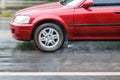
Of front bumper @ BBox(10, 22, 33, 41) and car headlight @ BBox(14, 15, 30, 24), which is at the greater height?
car headlight @ BBox(14, 15, 30, 24)

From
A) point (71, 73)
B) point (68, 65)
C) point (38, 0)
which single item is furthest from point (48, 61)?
point (38, 0)

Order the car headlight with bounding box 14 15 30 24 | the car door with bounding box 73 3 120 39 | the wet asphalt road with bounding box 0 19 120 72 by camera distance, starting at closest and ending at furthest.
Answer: the wet asphalt road with bounding box 0 19 120 72, the car door with bounding box 73 3 120 39, the car headlight with bounding box 14 15 30 24

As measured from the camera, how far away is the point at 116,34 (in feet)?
31.6

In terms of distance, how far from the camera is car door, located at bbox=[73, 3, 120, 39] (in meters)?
9.49

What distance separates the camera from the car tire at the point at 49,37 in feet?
31.6

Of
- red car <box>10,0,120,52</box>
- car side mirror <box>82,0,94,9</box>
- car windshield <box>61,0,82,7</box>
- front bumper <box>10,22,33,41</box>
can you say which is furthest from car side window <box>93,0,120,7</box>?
front bumper <box>10,22,33,41</box>

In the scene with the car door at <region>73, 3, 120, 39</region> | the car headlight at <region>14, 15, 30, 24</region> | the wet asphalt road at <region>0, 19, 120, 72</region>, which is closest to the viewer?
the wet asphalt road at <region>0, 19, 120, 72</region>

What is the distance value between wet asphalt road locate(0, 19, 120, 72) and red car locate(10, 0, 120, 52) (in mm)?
296

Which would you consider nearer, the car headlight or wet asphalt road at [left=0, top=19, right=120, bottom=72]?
wet asphalt road at [left=0, top=19, right=120, bottom=72]

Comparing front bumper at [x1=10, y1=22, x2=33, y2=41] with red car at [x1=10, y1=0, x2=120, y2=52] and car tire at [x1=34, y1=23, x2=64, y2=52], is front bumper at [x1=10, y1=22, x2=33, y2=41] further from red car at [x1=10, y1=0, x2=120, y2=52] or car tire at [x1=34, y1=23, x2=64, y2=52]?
car tire at [x1=34, y1=23, x2=64, y2=52]

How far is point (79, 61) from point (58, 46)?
107 centimetres

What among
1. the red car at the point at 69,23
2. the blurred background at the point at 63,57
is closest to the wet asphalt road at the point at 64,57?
the blurred background at the point at 63,57

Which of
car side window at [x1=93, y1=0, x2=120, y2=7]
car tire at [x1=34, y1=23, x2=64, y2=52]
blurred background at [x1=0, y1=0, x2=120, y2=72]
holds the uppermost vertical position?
car side window at [x1=93, y1=0, x2=120, y2=7]

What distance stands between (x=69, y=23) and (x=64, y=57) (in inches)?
33.4
